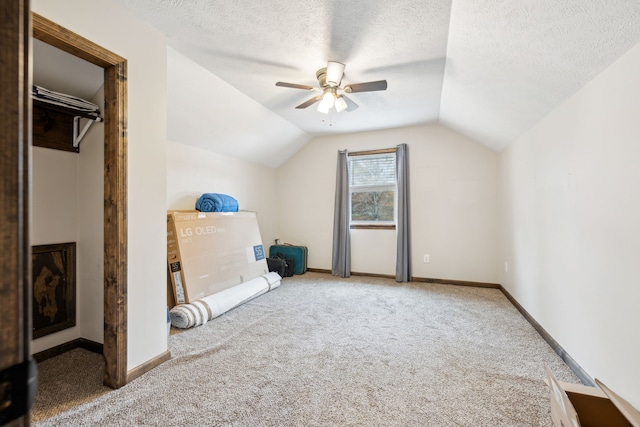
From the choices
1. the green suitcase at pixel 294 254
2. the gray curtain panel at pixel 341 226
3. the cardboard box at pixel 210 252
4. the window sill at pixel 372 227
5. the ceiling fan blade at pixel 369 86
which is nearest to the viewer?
the ceiling fan blade at pixel 369 86

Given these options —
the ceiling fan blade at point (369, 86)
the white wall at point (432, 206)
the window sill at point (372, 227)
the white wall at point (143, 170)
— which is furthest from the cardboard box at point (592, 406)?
the window sill at point (372, 227)

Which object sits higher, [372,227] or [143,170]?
[143,170]

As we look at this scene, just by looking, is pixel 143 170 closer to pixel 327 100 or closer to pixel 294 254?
pixel 327 100

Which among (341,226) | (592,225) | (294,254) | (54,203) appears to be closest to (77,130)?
(54,203)

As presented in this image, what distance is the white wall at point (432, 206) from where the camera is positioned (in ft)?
13.2

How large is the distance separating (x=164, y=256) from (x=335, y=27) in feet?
6.74

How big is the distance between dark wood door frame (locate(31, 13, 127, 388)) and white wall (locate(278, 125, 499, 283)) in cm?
348

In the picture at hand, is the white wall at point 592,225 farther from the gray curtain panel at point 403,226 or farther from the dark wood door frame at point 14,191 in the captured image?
the dark wood door frame at point 14,191

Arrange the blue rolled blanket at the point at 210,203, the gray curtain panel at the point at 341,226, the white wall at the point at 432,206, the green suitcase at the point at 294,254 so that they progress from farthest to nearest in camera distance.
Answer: the green suitcase at the point at 294,254, the gray curtain panel at the point at 341,226, the white wall at the point at 432,206, the blue rolled blanket at the point at 210,203

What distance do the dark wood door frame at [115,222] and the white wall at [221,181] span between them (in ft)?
5.39

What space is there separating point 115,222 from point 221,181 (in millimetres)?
2481

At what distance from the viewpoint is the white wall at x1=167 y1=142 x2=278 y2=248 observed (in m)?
3.44

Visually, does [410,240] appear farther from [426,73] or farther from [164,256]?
[164,256]

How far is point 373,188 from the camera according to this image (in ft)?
15.5
